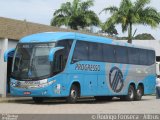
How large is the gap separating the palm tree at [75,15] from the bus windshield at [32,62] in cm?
2789

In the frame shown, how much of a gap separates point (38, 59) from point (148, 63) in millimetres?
10519

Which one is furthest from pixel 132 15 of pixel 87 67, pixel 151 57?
pixel 87 67

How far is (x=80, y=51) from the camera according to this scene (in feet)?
75.7

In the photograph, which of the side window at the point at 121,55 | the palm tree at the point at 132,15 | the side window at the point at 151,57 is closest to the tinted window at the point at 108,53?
the side window at the point at 121,55

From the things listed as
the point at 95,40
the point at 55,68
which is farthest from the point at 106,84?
the point at 55,68

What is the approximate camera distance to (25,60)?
21984 millimetres

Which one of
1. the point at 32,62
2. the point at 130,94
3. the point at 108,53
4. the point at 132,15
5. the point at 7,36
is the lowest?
the point at 130,94

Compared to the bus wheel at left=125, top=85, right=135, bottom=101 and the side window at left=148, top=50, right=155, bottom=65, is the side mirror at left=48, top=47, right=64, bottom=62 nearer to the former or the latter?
the bus wheel at left=125, top=85, right=135, bottom=101

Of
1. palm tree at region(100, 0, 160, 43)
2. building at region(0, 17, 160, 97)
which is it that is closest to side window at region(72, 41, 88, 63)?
building at region(0, 17, 160, 97)

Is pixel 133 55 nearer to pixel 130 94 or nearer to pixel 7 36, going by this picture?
pixel 130 94

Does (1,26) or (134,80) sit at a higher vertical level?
(1,26)

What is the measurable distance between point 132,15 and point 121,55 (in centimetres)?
1770

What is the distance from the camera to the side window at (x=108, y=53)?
2523 cm

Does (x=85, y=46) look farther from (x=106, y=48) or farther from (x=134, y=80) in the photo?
(x=134, y=80)
